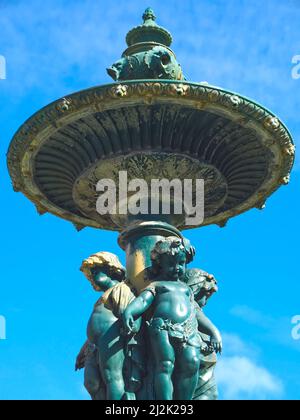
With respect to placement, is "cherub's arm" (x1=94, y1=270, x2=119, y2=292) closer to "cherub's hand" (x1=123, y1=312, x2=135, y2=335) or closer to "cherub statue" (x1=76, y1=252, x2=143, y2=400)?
"cherub statue" (x1=76, y1=252, x2=143, y2=400)

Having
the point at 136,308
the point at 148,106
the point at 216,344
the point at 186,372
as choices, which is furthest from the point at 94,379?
the point at 148,106

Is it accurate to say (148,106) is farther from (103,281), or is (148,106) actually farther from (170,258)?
(103,281)

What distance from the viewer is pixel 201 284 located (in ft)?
34.5

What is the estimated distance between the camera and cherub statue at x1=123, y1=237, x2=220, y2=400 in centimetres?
935

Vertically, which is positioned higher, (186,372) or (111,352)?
(111,352)

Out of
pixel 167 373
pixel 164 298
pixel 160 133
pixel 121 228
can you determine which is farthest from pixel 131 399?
pixel 160 133

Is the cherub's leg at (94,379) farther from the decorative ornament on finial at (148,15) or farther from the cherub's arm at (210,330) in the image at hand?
the decorative ornament on finial at (148,15)

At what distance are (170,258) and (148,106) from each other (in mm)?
1897

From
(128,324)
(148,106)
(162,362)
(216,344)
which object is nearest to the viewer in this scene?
(162,362)

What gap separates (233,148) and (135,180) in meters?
1.33

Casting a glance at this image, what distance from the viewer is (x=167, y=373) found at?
9.29 metres

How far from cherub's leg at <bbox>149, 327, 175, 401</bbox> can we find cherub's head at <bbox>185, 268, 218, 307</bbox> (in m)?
1.18

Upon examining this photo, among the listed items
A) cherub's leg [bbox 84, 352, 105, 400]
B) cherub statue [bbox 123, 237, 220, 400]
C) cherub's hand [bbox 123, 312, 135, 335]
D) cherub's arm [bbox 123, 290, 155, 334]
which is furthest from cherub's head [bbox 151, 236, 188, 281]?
cherub's leg [bbox 84, 352, 105, 400]

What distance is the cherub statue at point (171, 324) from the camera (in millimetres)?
9352
